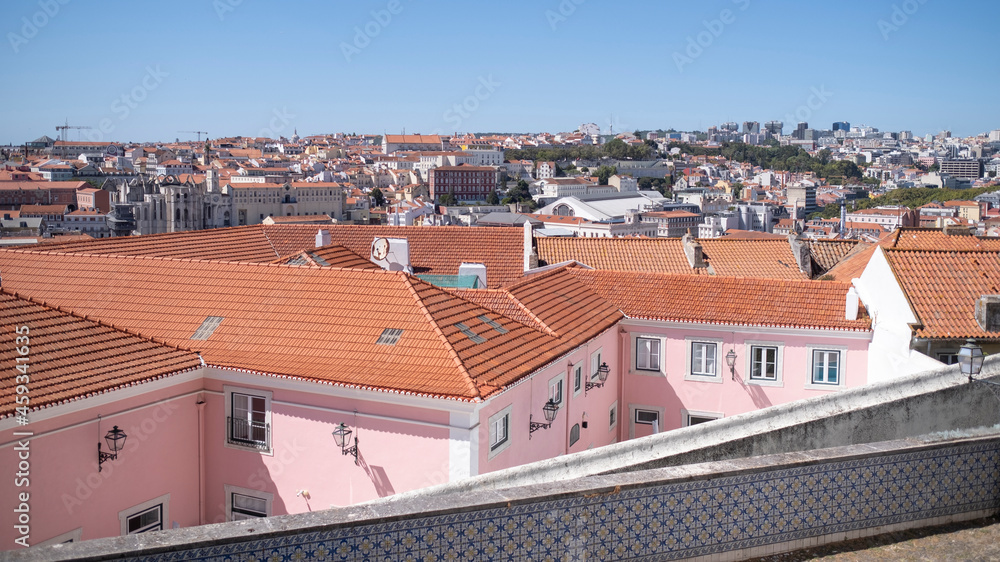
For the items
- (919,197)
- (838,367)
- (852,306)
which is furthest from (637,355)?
(919,197)

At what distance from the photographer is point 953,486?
462 centimetres

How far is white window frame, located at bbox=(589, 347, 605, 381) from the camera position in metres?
12.2

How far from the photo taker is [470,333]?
1020 centimetres

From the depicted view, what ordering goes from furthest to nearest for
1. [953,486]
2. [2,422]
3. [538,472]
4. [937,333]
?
[937,333] < [2,422] < [538,472] < [953,486]

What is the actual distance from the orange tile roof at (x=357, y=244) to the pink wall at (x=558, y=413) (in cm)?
577

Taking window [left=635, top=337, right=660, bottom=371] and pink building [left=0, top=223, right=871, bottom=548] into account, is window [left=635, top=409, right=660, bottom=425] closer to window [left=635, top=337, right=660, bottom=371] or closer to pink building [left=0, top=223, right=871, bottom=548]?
pink building [left=0, top=223, right=871, bottom=548]

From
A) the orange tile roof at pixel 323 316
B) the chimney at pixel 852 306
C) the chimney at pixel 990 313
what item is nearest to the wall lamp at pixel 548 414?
the orange tile roof at pixel 323 316

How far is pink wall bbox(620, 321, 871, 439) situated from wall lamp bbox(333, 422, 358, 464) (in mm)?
5649

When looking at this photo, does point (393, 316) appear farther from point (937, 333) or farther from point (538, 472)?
point (937, 333)

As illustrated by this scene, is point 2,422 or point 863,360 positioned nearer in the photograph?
point 2,422

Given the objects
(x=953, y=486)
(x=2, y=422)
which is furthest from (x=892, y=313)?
(x=2, y=422)

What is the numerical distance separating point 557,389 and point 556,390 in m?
0.05

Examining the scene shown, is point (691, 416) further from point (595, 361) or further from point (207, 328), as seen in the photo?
point (207, 328)

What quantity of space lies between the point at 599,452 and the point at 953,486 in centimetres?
198
